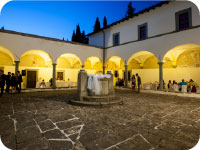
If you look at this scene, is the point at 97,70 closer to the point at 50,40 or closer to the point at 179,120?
the point at 50,40

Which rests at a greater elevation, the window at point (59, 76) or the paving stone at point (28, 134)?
the window at point (59, 76)

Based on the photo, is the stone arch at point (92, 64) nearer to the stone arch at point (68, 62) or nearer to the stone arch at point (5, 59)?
the stone arch at point (68, 62)

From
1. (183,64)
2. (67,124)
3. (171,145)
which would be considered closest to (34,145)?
(67,124)

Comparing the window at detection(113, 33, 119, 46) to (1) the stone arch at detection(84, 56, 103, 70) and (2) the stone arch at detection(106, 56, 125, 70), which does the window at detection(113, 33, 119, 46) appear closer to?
(2) the stone arch at detection(106, 56, 125, 70)

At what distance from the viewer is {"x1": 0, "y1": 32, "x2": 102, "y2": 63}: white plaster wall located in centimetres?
906

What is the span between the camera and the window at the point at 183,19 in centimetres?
873

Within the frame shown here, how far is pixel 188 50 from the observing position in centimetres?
1120

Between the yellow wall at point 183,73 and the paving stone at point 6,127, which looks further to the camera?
the yellow wall at point 183,73

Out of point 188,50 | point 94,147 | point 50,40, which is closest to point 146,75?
point 188,50

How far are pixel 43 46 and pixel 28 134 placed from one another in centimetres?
1000

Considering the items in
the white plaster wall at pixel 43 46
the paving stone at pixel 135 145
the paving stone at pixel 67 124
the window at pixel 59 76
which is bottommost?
the paving stone at pixel 67 124

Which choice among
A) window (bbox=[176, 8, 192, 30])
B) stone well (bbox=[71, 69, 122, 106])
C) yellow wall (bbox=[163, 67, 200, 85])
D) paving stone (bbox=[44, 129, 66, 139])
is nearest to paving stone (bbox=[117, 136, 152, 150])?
paving stone (bbox=[44, 129, 66, 139])

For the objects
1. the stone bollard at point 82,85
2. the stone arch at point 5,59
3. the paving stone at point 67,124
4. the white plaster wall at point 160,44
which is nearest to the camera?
the paving stone at point 67,124

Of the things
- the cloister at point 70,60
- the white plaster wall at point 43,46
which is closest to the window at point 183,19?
the cloister at point 70,60
